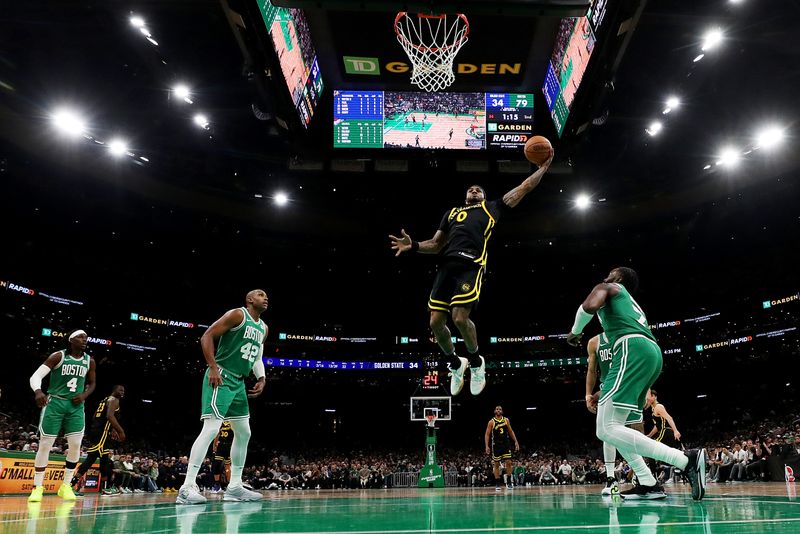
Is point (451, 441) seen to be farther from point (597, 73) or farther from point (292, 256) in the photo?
point (597, 73)

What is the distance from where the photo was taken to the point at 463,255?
5.82 m

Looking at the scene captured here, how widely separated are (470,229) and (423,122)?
7239mm

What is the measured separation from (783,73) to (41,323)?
29.3 m

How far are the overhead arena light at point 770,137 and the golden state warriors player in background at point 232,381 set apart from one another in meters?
19.5

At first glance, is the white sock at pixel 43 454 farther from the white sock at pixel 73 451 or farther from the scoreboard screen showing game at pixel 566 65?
the scoreboard screen showing game at pixel 566 65

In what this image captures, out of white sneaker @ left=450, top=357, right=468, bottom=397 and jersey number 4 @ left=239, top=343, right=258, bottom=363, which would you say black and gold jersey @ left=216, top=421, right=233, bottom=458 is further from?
white sneaker @ left=450, top=357, right=468, bottom=397

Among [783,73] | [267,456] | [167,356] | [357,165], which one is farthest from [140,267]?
[783,73]

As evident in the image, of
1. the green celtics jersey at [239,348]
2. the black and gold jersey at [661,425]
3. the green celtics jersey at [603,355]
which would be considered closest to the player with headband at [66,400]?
the green celtics jersey at [239,348]

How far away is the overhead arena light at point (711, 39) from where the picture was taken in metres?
13.2

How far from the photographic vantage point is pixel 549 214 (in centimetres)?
2827

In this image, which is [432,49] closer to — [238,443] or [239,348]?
[239,348]

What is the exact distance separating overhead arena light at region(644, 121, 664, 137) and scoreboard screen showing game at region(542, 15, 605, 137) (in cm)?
615

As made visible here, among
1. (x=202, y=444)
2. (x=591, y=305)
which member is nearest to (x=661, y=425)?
(x=591, y=305)

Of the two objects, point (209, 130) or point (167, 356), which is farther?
point (167, 356)
